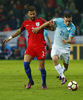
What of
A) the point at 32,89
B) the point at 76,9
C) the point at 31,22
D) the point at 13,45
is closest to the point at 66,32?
the point at 31,22

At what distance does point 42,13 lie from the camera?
77.4ft

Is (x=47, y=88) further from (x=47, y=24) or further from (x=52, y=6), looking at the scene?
(x=52, y=6)

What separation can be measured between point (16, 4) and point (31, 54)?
53.0 ft

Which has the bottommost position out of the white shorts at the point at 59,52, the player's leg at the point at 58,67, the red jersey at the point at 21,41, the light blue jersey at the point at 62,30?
the red jersey at the point at 21,41

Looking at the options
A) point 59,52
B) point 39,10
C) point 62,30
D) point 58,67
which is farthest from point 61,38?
point 39,10

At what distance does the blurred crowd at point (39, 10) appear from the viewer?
2255 centimetres

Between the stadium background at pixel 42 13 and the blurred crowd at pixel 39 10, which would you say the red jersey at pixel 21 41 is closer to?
the stadium background at pixel 42 13

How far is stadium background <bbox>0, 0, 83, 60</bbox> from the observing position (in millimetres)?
21922

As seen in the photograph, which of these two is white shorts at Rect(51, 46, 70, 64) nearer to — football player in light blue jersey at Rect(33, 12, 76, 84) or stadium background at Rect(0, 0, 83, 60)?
football player in light blue jersey at Rect(33, 12, 76, 84)

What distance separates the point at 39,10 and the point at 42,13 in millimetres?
416

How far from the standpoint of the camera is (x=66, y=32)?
9.59 metres

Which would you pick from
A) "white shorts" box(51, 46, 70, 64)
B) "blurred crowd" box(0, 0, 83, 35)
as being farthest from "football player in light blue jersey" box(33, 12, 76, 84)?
"blurred crowd" box(0, 0, 83, 35)

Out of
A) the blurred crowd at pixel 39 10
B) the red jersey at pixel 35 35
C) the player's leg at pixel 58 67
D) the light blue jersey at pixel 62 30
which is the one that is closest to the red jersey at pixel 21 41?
the blurred crowd at pixel 39 10

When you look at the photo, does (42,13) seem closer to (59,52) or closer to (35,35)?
(59,52)
